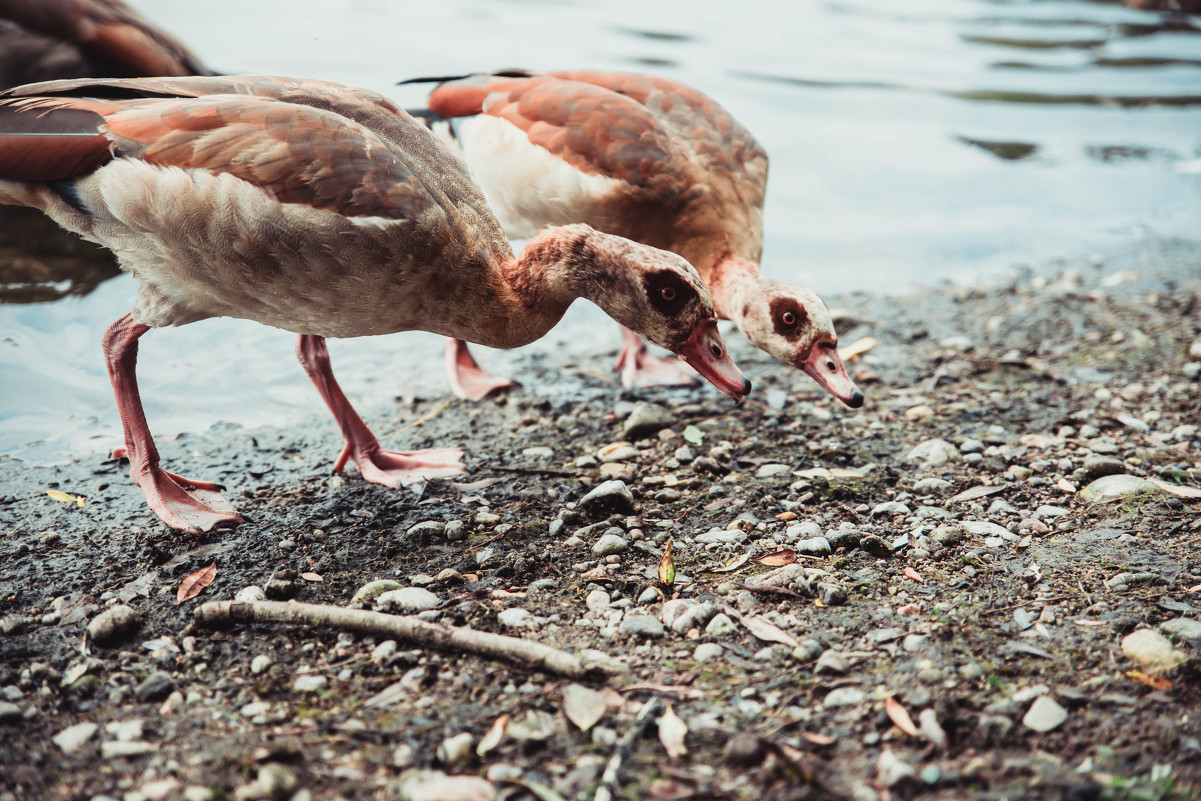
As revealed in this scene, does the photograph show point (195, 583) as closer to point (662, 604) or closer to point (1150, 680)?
point (662, 604)

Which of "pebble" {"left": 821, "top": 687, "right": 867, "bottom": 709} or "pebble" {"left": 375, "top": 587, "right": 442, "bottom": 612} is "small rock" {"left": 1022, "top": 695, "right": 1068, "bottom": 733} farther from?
"pebble" {"left": 375, "top": 587, "right": 442, "bottom": 612}

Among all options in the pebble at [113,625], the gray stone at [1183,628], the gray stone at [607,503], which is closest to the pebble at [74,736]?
the pebble at [113,625]

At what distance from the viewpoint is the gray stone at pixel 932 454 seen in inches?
202

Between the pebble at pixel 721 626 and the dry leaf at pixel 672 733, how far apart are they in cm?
55

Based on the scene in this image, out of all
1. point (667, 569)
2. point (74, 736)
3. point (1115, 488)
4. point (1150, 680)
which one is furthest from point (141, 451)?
point (1115, 488)

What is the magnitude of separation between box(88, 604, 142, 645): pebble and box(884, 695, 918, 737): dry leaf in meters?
2.80

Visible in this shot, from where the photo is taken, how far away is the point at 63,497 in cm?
490

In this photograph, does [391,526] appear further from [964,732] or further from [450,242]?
[964,732]

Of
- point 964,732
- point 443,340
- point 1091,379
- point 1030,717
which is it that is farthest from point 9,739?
point 1091,379

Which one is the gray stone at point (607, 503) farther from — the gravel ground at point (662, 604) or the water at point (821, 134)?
the water at point (821, 134)

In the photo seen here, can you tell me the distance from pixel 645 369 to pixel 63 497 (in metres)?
3.59

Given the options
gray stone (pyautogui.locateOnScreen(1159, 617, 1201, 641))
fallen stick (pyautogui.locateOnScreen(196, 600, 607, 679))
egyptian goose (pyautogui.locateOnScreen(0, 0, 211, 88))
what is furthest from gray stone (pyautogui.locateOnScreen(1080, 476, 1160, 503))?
egyptian goose (pyautogui.locateOnScreen(0, 0, 211, 88))

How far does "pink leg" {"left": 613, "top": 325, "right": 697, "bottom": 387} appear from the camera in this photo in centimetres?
647

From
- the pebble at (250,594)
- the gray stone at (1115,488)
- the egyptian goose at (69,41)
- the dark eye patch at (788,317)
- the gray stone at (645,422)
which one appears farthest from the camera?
the egyptian goose at (69,41)
